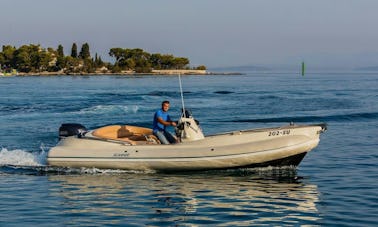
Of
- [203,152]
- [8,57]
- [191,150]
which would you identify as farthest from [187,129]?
[8,57]

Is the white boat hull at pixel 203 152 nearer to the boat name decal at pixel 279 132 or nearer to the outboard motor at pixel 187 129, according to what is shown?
the boat name decal at pixel 279 132

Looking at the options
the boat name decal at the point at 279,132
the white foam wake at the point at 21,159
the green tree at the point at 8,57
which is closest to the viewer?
the boat name decal at the point at 279,132

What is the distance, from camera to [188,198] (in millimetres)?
14109

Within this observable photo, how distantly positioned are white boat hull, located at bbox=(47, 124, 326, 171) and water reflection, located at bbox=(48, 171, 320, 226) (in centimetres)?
35

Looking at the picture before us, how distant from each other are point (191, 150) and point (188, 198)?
271 cm

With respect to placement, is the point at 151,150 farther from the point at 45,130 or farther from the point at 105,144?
the point at 45,130

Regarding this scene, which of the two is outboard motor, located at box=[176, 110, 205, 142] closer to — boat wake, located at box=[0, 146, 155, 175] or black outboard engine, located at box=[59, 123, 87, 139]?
boat wake, located at box=[0, 146, 155, 175]

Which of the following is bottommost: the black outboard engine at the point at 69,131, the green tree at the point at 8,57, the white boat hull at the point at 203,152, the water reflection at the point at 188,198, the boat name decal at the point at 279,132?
the water reflection at the point at 188,198

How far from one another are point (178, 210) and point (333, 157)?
8.82m

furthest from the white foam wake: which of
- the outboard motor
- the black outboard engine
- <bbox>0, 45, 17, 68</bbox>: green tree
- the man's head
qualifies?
<bbox>0, 45, 17, 68</bbox>: green tree

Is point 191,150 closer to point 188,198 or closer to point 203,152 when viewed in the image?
point 203,152

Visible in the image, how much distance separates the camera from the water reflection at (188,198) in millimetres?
12195

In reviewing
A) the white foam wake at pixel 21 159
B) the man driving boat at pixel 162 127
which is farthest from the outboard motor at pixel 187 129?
the white foam wake at pixel 21 159

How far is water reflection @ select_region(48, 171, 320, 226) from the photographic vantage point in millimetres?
12195
